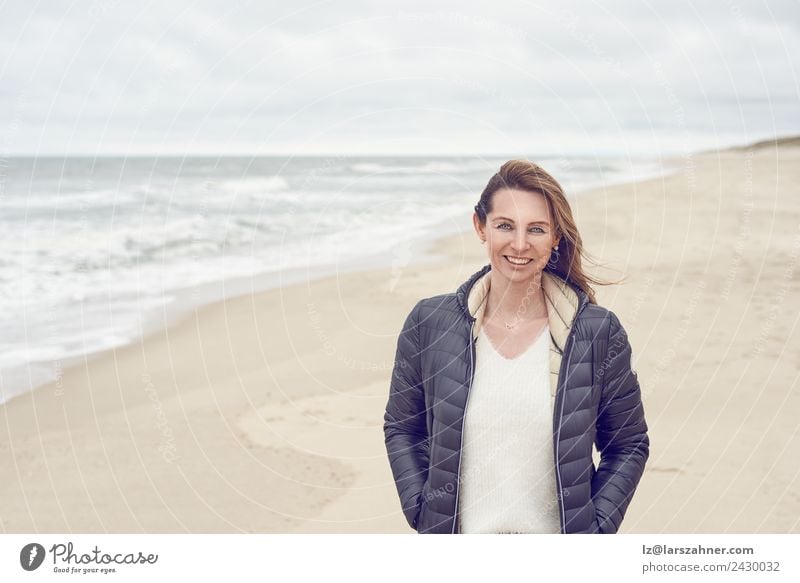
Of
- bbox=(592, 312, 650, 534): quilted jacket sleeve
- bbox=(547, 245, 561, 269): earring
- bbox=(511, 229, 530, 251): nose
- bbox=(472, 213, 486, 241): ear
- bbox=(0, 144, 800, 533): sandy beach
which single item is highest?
bbox=(472, 213, 486, 241): ear

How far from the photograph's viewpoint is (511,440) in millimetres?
2957

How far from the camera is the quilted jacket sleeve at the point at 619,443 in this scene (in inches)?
119

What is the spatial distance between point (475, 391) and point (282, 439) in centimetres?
455

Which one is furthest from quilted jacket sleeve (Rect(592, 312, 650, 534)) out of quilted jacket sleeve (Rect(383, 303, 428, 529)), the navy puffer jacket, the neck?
quilted jacket sleeve (Rect(383, 303, 428, 529))

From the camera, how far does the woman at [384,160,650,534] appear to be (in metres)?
2.95

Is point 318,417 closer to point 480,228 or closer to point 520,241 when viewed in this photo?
point 480,228

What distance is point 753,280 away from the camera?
12164mm

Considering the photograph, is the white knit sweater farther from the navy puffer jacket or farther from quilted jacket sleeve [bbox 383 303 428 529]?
quilted jacket sleeve [bbox 383 303 428 529]

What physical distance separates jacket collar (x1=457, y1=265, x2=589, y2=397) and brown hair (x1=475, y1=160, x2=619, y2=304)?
43mm

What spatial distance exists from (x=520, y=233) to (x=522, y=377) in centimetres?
51

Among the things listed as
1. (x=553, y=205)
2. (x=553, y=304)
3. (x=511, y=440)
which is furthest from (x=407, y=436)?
(x=553, y=205)

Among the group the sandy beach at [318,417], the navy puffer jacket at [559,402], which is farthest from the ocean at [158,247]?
the navy puffer jacket at [559,402]
